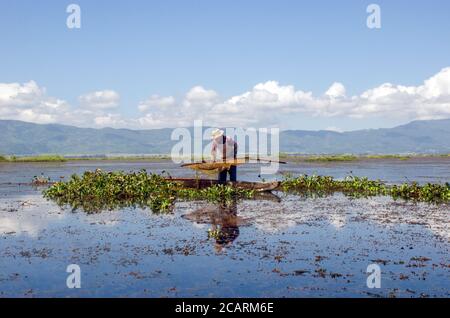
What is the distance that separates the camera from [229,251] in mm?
14812

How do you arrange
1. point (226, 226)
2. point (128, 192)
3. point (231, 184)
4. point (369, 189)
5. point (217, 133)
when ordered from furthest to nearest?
point (369, 189), point (231, 184), point (217, 133), point (128, 192), point (226, 226)

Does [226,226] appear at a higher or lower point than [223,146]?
lower

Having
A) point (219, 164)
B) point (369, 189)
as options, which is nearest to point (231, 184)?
point (219, 164)

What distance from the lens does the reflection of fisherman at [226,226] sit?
16.1 meters

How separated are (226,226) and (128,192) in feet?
38.0

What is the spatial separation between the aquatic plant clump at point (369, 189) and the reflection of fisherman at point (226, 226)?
1029 cm

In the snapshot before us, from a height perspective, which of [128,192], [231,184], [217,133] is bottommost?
[128,192]

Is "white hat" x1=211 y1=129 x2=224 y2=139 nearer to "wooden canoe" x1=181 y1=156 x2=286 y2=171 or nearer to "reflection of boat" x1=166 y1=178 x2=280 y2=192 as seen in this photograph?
"wooden canoe" x1=181 y1=156 x2=286 y2=171

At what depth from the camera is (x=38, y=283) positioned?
11648 mm
